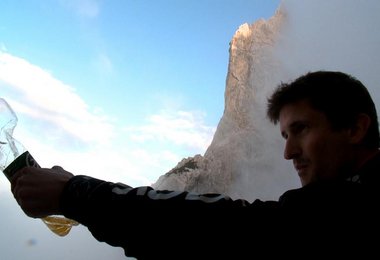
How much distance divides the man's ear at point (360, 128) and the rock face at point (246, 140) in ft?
12.2

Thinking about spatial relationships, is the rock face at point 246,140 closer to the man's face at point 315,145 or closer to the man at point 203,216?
the man's face at point 315,145

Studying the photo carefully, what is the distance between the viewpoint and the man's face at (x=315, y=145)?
75 cm

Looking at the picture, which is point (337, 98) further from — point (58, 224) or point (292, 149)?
point (58, 224)

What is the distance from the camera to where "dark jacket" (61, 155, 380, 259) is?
497mm

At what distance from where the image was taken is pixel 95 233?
1.73 feet

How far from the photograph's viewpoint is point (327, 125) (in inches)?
30.3

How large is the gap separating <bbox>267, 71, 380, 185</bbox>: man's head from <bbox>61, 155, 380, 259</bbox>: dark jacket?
0.73 feet

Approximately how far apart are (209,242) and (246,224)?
61mm

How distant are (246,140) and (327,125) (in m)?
4.94

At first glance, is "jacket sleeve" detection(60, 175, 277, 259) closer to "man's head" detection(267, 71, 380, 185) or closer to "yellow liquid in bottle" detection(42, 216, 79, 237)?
"man's head" detection(267, 71, 380, 185)

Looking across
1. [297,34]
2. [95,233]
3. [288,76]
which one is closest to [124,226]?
[95,233]

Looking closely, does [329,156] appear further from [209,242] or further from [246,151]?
[246,151]

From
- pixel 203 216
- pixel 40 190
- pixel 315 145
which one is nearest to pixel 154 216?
pixel 203 216

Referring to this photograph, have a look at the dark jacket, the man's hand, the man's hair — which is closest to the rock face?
the man's hair
